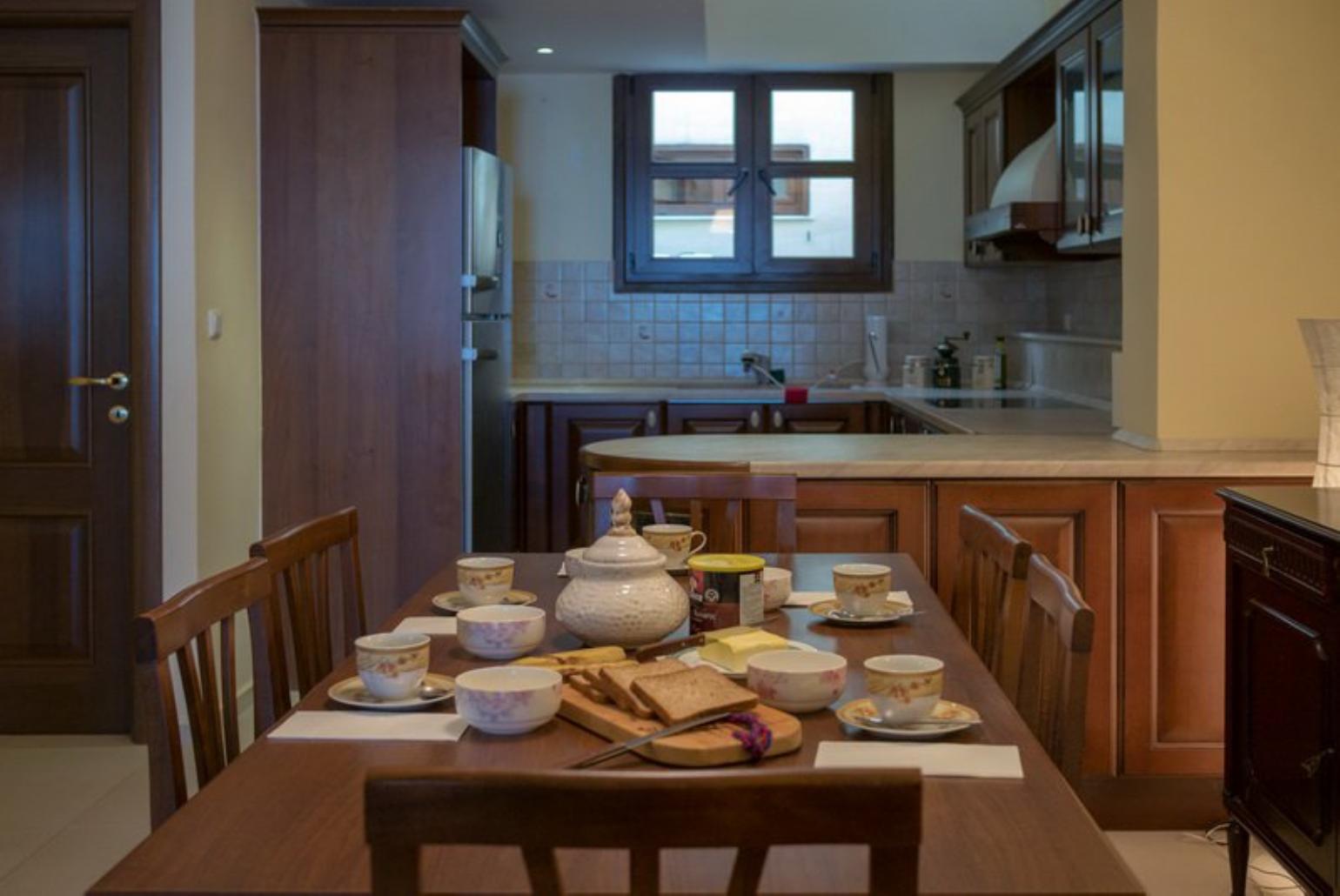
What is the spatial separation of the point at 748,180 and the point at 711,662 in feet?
17.2

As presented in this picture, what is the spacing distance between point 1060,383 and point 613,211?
7.06 feet

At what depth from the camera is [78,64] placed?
445 centimetres

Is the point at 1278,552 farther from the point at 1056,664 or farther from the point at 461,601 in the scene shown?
the point at 461,601

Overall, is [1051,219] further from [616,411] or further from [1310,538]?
[1310,538]

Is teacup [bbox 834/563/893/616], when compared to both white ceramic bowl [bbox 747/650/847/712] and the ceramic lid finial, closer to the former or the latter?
the ceramic lid finial

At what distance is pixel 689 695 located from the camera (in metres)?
1.68

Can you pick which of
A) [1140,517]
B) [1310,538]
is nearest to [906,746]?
[1310,538]

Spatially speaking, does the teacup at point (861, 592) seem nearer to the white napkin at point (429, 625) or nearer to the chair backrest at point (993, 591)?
the chair backrest at point (993, 591)

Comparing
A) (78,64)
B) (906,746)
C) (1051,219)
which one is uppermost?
(78,64)

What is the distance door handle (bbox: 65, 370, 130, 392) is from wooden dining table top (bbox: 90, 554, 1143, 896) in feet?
9.47

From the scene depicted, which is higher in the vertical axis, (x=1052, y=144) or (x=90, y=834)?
(x=1052, y=144)

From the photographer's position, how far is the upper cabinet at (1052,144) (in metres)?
4.60

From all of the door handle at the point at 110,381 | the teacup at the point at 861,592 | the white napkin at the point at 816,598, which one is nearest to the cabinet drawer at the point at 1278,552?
the white napkin at the point at 816,598

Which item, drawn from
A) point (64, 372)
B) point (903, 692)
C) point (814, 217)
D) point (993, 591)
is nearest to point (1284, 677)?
point (993, 591)
